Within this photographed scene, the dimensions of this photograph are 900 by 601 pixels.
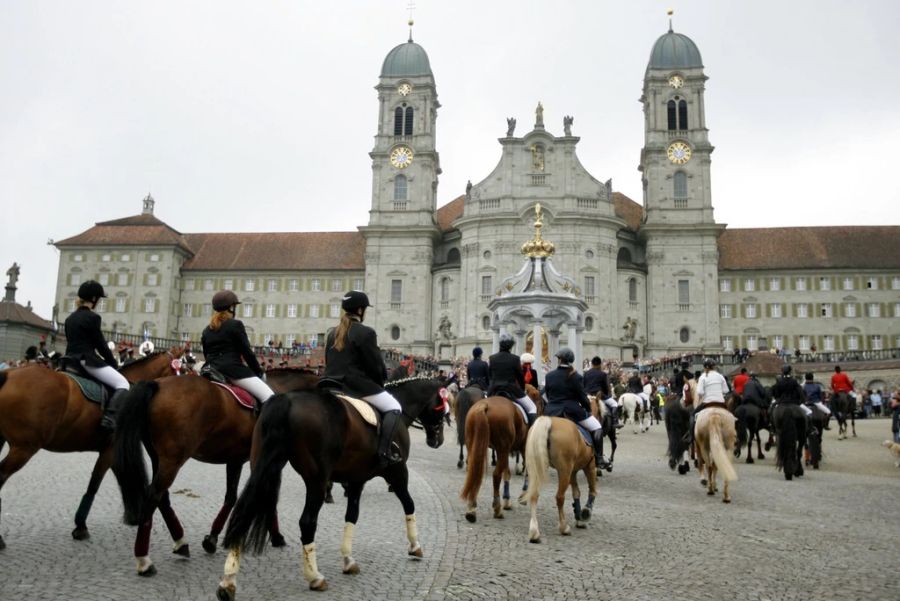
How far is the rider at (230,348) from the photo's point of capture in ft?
26.7

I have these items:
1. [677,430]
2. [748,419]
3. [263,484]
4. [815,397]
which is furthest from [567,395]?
[815,397]

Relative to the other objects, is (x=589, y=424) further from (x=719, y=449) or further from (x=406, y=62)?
(x=406, y=62)

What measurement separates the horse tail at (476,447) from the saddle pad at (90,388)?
4745 millimetres

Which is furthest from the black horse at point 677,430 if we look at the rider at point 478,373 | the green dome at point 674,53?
the green dome at point 674,53

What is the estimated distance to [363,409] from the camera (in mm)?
7434

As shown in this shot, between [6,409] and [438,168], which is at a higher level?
[438,168]

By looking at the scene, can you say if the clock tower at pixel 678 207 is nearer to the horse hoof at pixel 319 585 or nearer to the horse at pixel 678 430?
the horse at pixel 678 430

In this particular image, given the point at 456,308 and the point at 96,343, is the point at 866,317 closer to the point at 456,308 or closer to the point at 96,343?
the point at 456,308

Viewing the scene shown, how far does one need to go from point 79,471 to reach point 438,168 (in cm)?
6949

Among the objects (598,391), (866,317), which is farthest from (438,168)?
(598,391)

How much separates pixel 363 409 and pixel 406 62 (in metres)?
76.2

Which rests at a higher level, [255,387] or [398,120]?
[398,120]

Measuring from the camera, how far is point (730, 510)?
11406 millimetres

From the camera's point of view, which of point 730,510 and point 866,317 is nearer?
point 730,510
